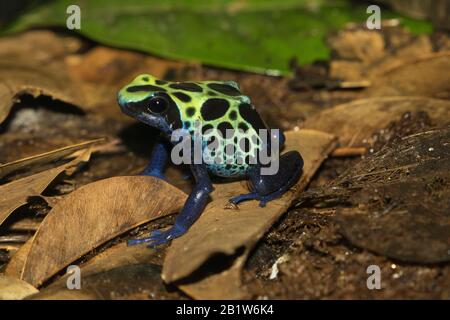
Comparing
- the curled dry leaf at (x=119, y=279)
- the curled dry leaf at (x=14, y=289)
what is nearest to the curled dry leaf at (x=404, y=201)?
the curled dry leaf at (x=119, y=279)

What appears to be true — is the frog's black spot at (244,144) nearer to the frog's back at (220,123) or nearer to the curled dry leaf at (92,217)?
the frog's back at (220,123)

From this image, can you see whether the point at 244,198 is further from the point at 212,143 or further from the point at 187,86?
the point at 187,86

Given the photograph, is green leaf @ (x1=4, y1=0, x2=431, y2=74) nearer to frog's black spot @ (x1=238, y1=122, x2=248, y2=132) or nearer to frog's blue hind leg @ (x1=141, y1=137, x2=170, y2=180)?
frog's blue hind leg @ (x1=141, y1=137, x2=170, y2=180)

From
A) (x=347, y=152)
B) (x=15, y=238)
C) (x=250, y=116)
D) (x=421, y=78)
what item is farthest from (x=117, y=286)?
(x=421, y=78)

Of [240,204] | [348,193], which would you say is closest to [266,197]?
[240,204]

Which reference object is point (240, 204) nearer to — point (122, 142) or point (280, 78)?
point (122, 142)

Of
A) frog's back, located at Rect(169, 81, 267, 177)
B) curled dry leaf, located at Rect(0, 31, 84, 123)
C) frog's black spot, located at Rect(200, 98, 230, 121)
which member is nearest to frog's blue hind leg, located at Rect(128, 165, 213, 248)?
frog's back, located at Rect(169, 81, 267, 177)
